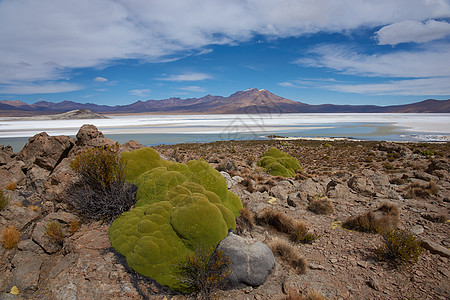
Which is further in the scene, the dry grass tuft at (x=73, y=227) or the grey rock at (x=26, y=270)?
the dry grass tuft at (x=73, y=227)

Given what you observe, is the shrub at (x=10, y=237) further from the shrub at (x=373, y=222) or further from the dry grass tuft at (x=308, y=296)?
the shrub at (x=373, y=222)

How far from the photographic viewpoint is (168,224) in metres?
4.34

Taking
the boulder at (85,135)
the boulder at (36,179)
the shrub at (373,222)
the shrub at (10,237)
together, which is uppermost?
the boulder at (85,135)

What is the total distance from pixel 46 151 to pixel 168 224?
6.44m

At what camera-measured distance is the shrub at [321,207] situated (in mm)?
7023

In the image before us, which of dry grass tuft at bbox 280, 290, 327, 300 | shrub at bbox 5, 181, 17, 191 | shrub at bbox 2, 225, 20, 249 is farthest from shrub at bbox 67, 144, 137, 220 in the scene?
dry grass tuft at bbox 280, 290, 327, 300

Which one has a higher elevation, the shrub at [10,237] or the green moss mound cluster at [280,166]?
the shrub at [10,237]

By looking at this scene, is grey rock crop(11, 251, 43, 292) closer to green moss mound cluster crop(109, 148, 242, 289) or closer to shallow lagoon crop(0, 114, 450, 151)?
green moss mound cluster crop(109, 148, 242, 289)

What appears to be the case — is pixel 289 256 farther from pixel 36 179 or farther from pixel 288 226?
pixel 36 179

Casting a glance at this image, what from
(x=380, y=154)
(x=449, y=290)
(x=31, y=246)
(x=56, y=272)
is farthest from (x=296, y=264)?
(x=380, y=154)

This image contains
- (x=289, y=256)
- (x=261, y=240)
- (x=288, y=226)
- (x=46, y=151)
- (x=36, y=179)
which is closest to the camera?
(x=289, y=256)

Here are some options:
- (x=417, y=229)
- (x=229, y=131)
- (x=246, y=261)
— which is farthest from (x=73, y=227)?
(x=229, y=131)

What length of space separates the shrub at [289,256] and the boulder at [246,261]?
1.41 ft

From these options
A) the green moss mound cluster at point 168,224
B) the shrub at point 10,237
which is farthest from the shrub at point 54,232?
the green moss mound cluster at point 168,224
